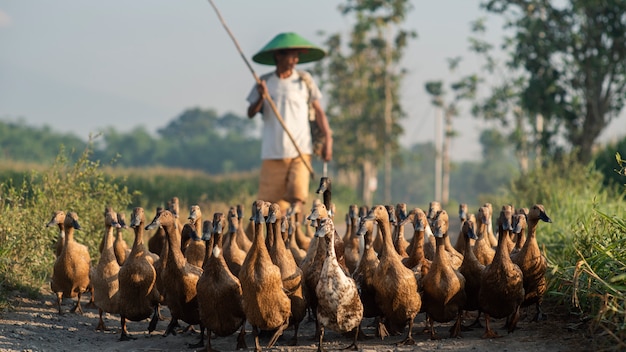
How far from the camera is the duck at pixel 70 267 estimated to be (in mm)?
8180

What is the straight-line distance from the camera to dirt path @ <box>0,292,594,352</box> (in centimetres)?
642

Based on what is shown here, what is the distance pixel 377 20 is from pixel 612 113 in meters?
14.4

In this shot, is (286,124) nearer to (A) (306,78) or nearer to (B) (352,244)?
(A) (306,78)

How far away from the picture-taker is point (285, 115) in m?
10.9

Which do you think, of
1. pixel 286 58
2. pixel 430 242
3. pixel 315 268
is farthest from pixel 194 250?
pixel 286 58

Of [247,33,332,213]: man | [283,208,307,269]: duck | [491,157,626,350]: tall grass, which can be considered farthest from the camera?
[247,33,332,213]: man

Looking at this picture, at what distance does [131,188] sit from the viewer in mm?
24078

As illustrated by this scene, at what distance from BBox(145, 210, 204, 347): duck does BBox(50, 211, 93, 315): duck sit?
5.43 ft

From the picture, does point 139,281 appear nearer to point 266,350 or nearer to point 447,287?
point 266,350

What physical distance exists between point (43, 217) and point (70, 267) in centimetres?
201

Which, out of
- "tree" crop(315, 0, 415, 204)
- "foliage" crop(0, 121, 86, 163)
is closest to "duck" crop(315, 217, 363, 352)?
"tree" crop(315, 0, 415, 204)

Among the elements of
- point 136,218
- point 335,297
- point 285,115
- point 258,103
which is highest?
point 258,103

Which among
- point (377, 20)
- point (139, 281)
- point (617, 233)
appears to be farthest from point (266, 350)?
point (377, 20)

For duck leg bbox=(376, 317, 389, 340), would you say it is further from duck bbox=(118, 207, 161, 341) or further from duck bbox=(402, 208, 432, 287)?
duck bbox=(118, 207, 161, 341)
